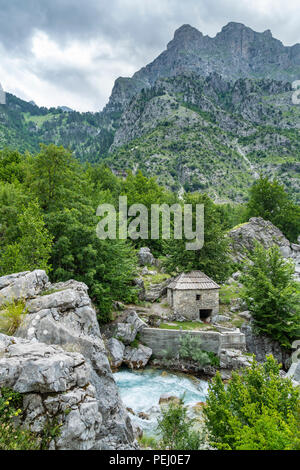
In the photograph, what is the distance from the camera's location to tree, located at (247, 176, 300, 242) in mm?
50031

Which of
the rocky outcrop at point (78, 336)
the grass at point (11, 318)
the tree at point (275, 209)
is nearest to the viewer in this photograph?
the rocky outcrop at point (78, 336)

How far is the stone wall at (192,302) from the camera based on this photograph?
21.4m

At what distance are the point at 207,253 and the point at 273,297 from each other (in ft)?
27.1

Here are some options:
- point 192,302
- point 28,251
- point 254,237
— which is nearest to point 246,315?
point 192,302

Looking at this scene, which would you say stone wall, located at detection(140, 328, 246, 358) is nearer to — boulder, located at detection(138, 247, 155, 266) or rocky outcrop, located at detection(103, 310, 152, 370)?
rocky outcrop, located at detection(103, 310, 152, 370)

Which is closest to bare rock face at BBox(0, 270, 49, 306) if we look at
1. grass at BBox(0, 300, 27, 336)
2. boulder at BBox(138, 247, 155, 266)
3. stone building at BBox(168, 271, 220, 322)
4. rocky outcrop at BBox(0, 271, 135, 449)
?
rocky outcrop at BBox(0, 271, 135, 449)

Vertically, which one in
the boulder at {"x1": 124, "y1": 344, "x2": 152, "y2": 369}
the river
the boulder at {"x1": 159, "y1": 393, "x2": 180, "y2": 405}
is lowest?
the river

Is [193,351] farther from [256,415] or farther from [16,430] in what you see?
[16,430]

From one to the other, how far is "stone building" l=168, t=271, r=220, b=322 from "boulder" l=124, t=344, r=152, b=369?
166 inches

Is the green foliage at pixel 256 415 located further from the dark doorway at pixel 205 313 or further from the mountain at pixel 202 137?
the mountain at pixel 202 137

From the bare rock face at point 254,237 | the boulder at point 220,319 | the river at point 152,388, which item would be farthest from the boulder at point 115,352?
the bare rock face at point 254,237

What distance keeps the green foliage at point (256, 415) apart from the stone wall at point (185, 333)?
874 cm

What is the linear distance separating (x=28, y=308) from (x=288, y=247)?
43.7 m
